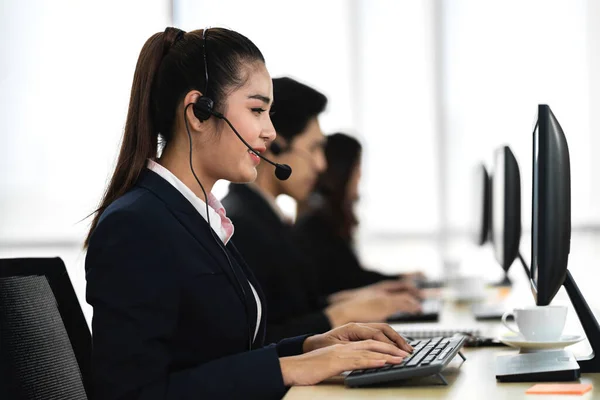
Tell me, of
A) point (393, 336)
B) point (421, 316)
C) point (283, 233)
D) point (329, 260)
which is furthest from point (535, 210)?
point (329, 260)

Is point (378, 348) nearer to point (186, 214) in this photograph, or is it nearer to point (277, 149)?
point (186, 214)

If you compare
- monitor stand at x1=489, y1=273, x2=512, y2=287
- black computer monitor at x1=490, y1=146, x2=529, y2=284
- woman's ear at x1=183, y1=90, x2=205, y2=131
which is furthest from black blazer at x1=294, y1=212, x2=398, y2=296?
woman's ear at x1=183, y1=90, x2=205, y2=131

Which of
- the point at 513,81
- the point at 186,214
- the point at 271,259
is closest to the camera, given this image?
the point at 186,214

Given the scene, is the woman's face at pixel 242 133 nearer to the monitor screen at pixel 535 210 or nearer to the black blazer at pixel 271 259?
the monitor screen at pixel 535 210

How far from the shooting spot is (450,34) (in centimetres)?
498

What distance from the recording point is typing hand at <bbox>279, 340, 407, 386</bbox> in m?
1.29

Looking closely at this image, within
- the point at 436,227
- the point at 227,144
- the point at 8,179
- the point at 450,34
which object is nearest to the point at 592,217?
the point at 436,227

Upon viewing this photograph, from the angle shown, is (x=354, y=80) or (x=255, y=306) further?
(x=354, y=80)

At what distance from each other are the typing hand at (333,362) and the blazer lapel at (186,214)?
182 millimetres

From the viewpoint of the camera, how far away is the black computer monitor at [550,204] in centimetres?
124

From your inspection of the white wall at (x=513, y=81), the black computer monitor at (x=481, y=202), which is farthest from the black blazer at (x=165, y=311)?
the white wall at (x=513, y=81)

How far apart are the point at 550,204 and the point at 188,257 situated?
1.85ft

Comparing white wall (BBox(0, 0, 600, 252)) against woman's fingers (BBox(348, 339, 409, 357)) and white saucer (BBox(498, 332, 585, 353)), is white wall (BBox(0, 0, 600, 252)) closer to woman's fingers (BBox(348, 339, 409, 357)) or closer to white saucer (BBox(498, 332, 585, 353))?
white saucer (BBox(498, 332, 585, 353))

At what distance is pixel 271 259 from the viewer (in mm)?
2248
